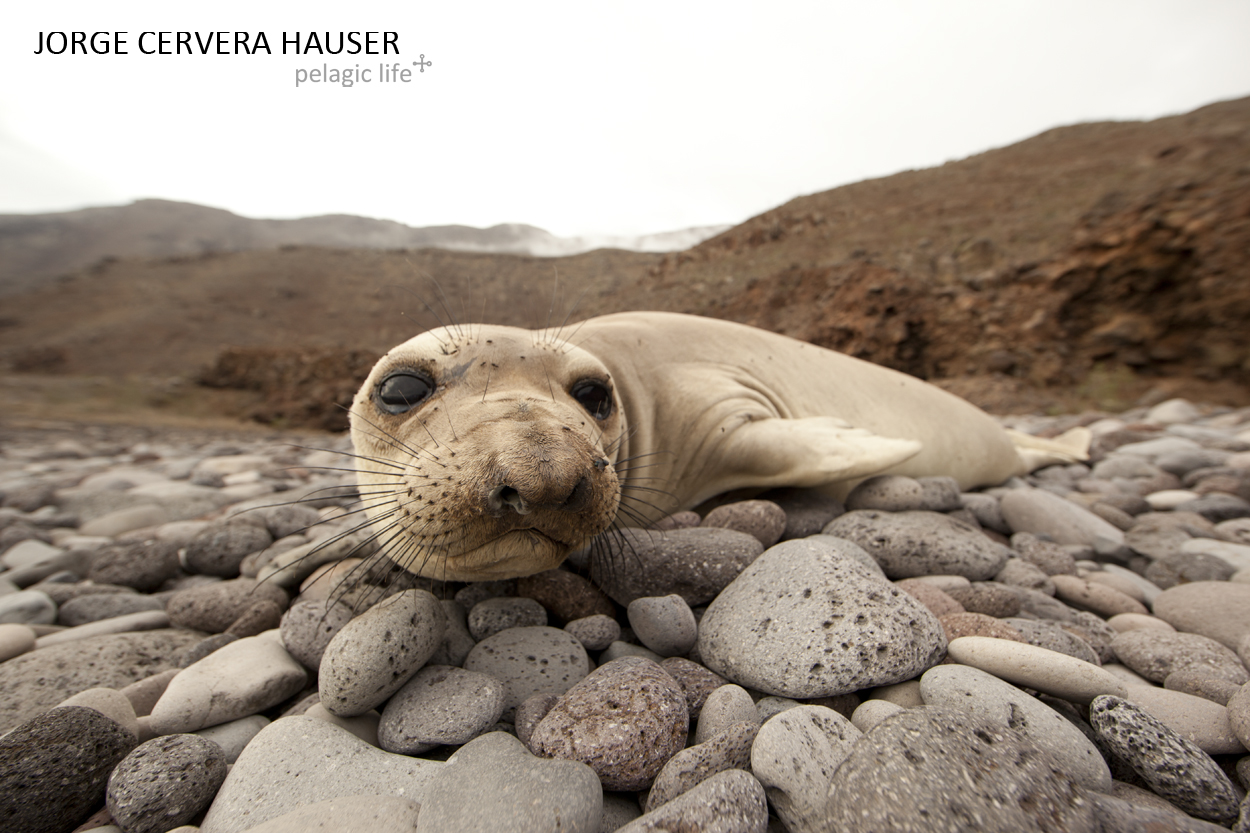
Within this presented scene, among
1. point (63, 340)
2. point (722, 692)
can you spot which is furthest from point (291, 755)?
point (63, 340)

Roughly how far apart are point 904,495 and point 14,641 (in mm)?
3094

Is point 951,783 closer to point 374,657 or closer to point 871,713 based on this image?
point 871,713

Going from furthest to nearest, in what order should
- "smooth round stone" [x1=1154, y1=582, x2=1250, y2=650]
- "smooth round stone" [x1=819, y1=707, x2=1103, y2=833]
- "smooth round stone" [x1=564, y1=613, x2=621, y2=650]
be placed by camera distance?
"smooth round stone" [x1=1154, y1=582, x2=1250, y2=650], "smooth round stone" [x1=564, y1=613, x2=621, y2=650], "smooth round stone" [x1=819, y1=707, x2=1103, y2=833]

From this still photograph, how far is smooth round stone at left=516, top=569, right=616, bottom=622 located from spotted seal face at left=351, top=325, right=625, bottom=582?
9.4 inches

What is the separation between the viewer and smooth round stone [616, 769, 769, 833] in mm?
912

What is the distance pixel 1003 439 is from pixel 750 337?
1991 millimetres

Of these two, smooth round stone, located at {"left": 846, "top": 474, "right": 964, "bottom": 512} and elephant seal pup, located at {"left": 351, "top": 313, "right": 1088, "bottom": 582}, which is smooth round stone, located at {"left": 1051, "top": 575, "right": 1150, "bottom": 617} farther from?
elephant seal pup, located at {"left": 351, "top": 313, "right": 1088, "bottom": 582}

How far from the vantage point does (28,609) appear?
6.77 feet

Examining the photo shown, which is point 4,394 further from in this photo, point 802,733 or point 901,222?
point 901,222

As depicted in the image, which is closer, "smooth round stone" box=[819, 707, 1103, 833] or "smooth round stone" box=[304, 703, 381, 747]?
"smooth round stone" box=[819, 707, 1103, 833]

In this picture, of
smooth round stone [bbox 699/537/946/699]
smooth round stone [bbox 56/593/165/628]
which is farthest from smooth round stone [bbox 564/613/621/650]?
smooth round stone [bbox 56/593/165/628]

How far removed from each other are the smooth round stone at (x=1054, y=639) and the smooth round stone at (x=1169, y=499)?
2247 millimetres

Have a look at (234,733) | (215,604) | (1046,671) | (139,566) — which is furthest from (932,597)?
(139,566)

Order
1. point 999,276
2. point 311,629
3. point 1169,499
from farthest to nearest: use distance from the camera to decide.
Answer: point 999,276, point 1169,499, point 311,629
